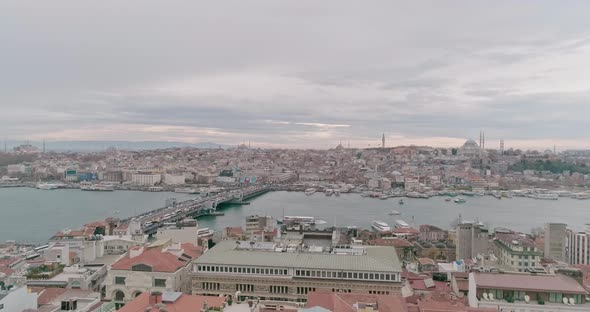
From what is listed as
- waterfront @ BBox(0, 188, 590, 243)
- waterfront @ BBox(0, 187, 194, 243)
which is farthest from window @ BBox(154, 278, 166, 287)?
waterfront @ BBox(0, 188, 590, 243)

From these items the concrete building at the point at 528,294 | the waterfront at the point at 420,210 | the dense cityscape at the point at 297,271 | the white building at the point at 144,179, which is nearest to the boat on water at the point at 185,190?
the white building at the point at 144,179

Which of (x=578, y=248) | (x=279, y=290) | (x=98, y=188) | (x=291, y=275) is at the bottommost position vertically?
(x=98, y=188)

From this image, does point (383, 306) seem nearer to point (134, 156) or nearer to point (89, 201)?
point (89, 201)

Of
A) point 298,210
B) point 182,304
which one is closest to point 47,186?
point 298,210

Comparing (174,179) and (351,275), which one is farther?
(174,179)

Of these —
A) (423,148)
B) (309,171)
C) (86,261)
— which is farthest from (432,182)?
(86,261)

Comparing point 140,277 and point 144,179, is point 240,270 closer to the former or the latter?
point 140,277
